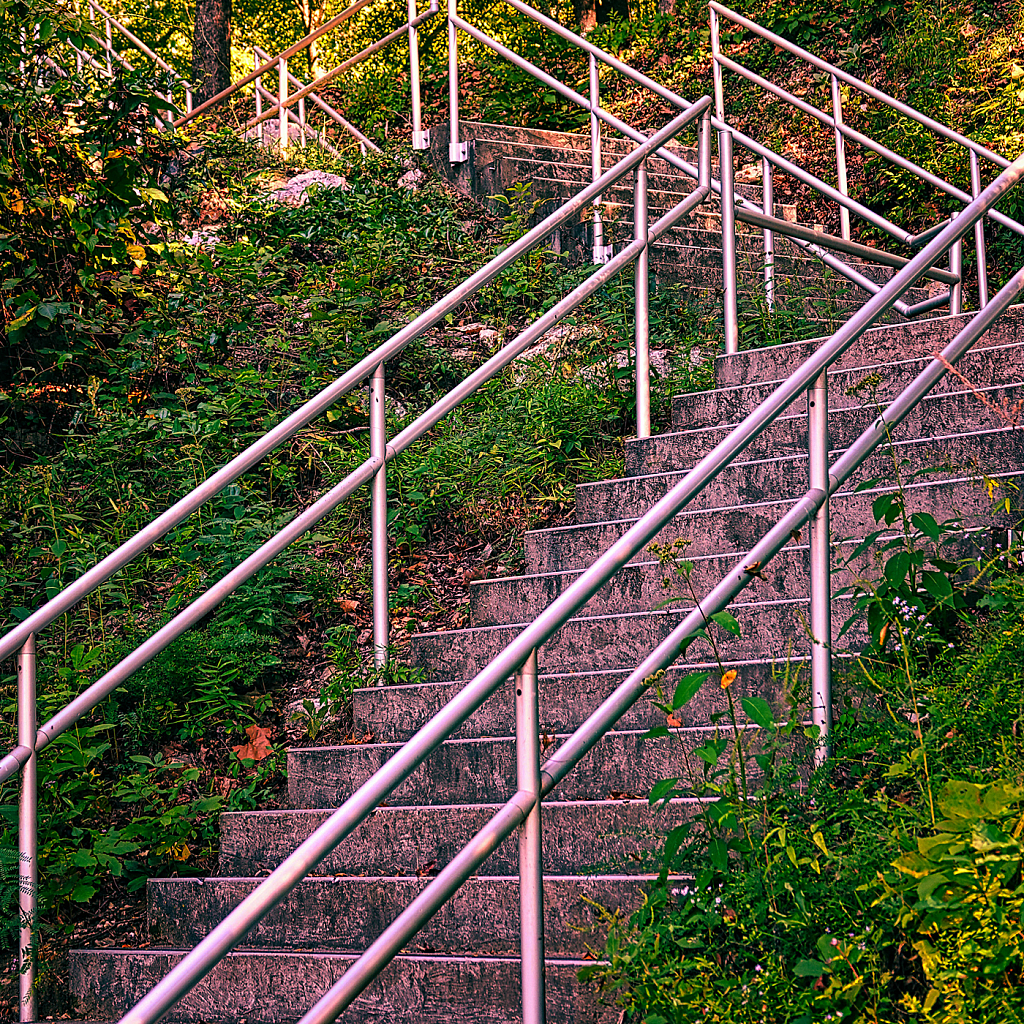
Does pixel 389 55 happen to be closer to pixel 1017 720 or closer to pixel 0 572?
pixel 0 572

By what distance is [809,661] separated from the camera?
3.05 meters

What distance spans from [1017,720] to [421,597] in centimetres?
276

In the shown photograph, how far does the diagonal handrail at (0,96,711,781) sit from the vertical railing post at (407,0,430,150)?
3.33 meters

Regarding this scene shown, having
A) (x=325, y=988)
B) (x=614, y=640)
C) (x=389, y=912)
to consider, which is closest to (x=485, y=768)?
(x=389, y=912)

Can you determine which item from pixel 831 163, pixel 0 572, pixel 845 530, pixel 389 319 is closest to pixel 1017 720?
pixel 845 530

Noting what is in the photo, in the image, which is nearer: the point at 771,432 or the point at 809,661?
the point at 809,661

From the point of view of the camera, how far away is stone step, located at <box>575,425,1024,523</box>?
373cm

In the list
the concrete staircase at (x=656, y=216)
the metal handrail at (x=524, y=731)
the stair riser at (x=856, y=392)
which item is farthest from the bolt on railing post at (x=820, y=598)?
the concrete staircase at (x=656, y=216)

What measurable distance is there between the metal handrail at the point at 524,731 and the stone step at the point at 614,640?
451 mm

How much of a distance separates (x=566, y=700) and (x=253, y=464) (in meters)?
1.33

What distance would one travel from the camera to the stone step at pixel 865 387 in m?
4.29

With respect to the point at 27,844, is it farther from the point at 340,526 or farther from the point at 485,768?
the point at 340,526

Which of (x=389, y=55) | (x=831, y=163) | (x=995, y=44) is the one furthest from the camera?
(x=389, y=55)

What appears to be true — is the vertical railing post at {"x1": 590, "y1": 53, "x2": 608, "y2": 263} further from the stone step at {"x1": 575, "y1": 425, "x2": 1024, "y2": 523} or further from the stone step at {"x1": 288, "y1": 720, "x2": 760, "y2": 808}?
the stone step at {"x1": 288, "y1": 720, "x2": 760, "y2": 808}
